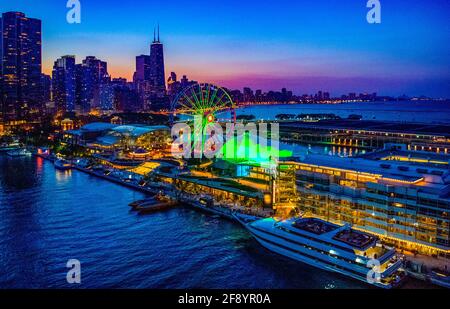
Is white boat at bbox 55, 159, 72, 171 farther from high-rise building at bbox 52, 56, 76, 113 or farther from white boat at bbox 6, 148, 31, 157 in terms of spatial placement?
high-rise building at bbox 52, 56, 76, 113

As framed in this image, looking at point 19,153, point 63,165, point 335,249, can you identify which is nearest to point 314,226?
point 335,249

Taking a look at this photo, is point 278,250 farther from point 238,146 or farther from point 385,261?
point 238,146

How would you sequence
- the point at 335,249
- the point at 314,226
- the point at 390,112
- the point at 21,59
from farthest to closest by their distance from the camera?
the point at 390,112 → the point at 21,59 → the point at 314,226 → the point at 335,249

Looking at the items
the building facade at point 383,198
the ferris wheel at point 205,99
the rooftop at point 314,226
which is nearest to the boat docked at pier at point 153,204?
the building facade at point 383,198

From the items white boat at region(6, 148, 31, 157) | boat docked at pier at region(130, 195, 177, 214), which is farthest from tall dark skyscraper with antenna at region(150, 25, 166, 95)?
boat docked at pier at region(130, 195, 177, 214)

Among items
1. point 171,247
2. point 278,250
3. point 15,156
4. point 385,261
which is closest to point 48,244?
point 171,247

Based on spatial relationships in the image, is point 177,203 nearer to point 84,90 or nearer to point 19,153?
point 19,153
